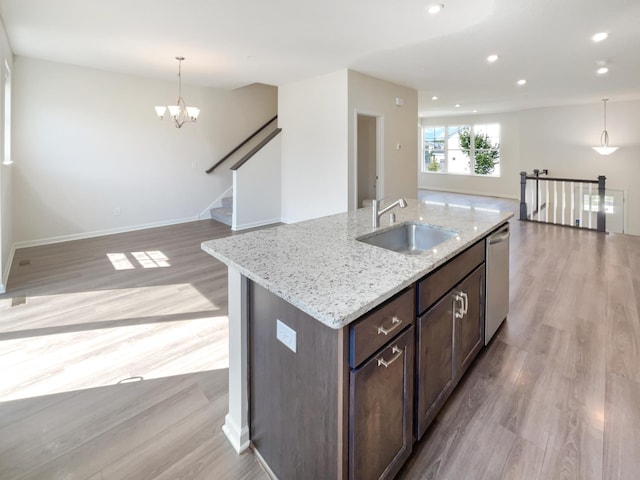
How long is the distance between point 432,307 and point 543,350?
58.3 inches

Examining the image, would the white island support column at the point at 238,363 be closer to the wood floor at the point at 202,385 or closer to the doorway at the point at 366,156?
the wood floor at the point at 202,385

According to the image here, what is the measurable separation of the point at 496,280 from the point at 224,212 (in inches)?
218

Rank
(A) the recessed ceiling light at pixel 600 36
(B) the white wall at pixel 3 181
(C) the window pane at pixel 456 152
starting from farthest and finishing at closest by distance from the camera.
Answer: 1. (C) the window pane at pixel 456 152
2. (A) the recessed ceiling light at pixel 600 36
3. (B) the white wall at pixel 3 181

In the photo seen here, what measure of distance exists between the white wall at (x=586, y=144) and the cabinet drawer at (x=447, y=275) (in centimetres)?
953

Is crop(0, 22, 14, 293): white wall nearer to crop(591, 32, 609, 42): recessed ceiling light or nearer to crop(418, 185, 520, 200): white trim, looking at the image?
crop(591, 32, 609, 42): recessed ceiling light

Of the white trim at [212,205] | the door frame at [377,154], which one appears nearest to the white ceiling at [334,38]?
the door frame at [377,154]

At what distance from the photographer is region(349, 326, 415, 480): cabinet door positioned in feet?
3.93

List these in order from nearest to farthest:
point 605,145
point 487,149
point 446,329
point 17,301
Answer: point 446,329, point 17,301, point 605,145, point 487,149

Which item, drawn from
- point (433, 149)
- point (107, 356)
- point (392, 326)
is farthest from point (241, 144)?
point (433, 149)

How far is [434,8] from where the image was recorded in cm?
320

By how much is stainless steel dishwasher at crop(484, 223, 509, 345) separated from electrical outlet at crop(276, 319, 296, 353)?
5.15 ft

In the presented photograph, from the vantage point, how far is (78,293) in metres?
3.52

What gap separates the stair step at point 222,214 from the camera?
6760 millimetres

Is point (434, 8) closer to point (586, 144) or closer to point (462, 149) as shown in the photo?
point (586, 144)
